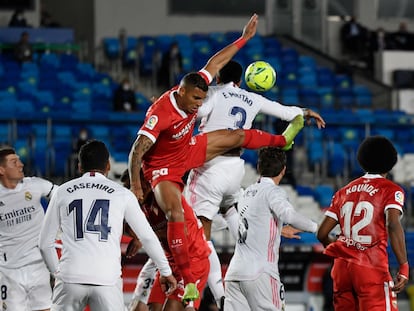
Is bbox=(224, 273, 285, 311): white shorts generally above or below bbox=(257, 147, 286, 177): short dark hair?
below

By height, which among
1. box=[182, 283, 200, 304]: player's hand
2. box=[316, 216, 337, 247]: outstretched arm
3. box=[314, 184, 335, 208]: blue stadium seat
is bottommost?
box=[314, 184, 335, 208]: blue stadium seat

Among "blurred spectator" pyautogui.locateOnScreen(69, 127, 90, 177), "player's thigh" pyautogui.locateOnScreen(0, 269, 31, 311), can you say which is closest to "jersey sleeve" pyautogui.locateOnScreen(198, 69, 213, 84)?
"player's thigh" pyautogui.locateOnScreen(0, 269, 31, 311)

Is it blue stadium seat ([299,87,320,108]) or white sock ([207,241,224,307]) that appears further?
blue stadium seat ([299,87,320,108])

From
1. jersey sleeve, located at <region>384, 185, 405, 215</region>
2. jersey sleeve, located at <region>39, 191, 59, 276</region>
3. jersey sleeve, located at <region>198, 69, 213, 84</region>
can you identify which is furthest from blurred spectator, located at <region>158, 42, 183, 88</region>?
jersey sleeve, located at <region>39, 191, 59, 276</region>

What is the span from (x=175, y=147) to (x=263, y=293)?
1.38 m

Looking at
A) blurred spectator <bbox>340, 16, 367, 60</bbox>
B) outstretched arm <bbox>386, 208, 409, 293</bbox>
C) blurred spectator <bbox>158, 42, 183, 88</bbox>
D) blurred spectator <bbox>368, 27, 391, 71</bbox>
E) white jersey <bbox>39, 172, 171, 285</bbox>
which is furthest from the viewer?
blurred spectator <bbox>340, 16, 367, 60</bbox>

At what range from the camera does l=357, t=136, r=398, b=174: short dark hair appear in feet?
26.2

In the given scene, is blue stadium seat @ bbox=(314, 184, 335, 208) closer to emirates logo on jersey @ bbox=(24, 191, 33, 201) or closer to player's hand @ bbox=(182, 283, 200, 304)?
emirates logo on jersey @ bbox=(24, 191, 33, 201)

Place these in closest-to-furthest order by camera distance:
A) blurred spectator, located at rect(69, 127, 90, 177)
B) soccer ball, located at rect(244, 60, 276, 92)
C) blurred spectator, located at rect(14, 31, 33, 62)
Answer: soccer ball, located at rect(244, 60, 276, 92) < blurred spectator, located at rect(69, 127, 90, 177) < blurred spectator, located at rect(14, 31, 33, 62)

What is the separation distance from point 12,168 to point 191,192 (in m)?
1.64

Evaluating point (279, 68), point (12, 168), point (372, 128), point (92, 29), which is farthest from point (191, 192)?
point (92, 29)

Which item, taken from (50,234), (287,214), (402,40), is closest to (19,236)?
(50,234)

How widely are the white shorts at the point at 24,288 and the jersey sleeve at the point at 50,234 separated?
1942mm

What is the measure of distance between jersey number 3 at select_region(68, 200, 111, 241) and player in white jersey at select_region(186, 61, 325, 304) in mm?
1833
